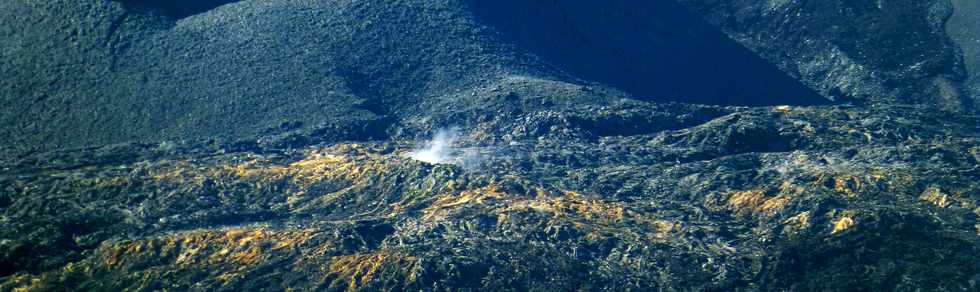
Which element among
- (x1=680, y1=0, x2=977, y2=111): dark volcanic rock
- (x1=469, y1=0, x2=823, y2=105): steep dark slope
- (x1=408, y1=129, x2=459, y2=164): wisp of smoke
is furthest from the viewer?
(x1=680, y1=0, x2=977, y2=111): dark volcanic rock

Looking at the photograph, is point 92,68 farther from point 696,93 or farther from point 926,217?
point 926,217

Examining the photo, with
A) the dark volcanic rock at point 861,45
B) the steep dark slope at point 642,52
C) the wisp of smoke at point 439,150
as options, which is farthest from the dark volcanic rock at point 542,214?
the dark volcanic rock at point 861,45

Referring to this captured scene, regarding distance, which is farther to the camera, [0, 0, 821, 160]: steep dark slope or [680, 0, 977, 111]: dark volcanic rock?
[680, 0, 977, 111]: dark volcanic rock

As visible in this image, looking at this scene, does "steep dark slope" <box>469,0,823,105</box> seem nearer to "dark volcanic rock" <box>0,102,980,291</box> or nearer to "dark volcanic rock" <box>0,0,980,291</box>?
"dark volcanic rock" <box>0,0,980,291</box>

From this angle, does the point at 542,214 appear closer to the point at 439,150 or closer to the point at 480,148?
the point at 480,148

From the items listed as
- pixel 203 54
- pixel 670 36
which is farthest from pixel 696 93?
pixel 203 54

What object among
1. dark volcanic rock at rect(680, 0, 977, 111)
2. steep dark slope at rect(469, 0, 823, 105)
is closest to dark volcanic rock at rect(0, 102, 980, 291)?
steep dark slope at rect(469, 0, 823, 105)

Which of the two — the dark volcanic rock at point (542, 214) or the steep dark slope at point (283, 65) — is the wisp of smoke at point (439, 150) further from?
the steep dark slope at point (283, 65)
